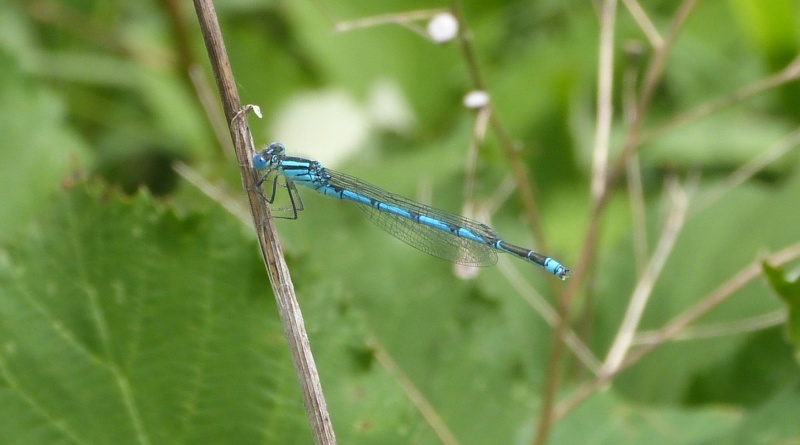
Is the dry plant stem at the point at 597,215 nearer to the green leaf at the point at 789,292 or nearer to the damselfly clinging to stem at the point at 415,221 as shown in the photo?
the damselfly clinging to stem at the point at 415,221

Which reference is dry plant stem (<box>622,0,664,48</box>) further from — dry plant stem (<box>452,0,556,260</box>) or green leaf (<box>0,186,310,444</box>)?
green leaf (<box>0,186,310,444</box>)

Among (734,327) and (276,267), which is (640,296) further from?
(276,267)

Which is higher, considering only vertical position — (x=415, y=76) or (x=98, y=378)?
(x=415, y=76)

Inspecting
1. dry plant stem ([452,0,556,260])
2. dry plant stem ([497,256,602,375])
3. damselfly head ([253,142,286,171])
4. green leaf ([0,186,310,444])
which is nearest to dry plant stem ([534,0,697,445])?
dry plant stem ([452,0,556,260])

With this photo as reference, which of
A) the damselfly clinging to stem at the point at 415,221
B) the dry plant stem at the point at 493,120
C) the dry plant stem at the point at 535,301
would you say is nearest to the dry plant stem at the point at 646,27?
the dry plant stem at the point at 493,120

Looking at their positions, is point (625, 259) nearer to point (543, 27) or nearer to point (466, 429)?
point (466, 429)

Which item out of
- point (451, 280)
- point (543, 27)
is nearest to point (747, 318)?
point (451, 280)
